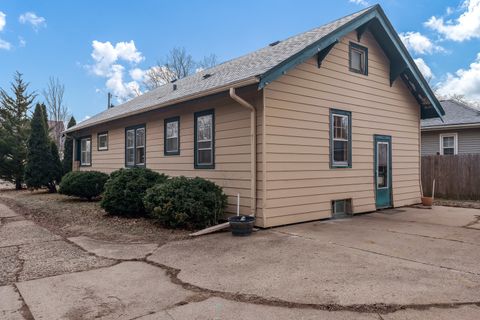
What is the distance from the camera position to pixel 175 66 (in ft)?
108

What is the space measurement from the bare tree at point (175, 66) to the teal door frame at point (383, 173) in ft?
82.4

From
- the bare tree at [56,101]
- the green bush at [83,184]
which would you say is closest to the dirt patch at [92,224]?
the green bush at [83,184]

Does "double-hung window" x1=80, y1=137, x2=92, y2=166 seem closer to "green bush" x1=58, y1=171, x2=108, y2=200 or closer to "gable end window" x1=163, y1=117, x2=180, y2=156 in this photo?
"green bush" x1=58, y1=171, x2=108, y2=200

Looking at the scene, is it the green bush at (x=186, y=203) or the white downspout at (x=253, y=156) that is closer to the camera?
the green bush at (x=186, y=203)

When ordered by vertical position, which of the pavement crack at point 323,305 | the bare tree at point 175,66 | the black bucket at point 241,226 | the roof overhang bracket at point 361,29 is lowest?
the pavement crack at point 323,305

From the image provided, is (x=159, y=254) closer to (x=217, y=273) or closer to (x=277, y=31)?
(x=217, y=273)

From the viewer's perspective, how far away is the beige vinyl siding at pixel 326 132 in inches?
297

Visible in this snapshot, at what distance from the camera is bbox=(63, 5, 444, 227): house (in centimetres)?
743

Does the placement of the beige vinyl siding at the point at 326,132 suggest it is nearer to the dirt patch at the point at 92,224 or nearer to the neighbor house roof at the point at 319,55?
the neighbor house roof at the point at 319,55

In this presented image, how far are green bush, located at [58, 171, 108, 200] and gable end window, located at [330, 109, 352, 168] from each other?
324 inches

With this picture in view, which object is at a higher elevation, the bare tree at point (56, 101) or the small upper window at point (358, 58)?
the bare tree at point (56, 101)

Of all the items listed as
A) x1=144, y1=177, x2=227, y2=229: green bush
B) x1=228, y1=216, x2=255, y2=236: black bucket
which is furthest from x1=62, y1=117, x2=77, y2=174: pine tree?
x1=228, y1=216, x2=255, y2=236: black bucket

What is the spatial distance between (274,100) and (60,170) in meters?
13.5

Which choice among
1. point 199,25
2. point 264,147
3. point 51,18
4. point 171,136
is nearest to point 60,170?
point 51,18
